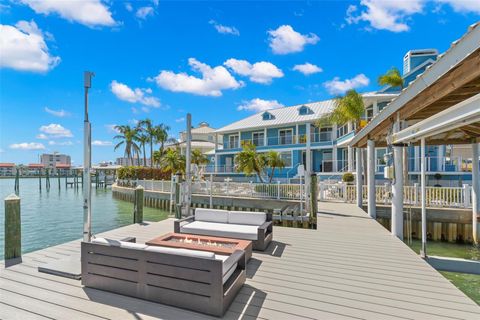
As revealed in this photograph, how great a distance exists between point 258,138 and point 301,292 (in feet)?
77.9

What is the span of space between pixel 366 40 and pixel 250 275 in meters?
15.9

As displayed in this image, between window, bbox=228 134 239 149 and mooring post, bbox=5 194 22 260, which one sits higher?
window, bbox=228 134 239 149

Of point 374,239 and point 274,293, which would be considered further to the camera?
point 374,239

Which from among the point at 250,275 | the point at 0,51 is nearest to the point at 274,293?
the point at 250,275

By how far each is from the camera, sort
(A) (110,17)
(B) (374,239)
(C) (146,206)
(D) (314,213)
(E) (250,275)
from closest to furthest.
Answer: (E) (250,275) < (B) (374,239) < (D) (314,213) < (A) (110,17) < (C) (146,206)

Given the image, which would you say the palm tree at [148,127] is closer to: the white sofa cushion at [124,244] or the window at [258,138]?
the window at [258,138]

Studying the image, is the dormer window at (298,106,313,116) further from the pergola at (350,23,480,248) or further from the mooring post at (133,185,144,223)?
the mooring post at (133,185,144,223)

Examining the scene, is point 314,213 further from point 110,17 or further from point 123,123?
point 123,123

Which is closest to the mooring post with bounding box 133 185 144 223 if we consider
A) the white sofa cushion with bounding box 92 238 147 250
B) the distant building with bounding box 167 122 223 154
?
the white sofa cushion with bounding box 92 238 147 250

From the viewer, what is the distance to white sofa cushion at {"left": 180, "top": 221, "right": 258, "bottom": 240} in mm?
5234

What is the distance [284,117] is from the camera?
84.6ft

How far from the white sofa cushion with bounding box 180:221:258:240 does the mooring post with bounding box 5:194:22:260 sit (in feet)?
9.39

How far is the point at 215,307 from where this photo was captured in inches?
112

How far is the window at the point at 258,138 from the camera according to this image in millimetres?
26477
